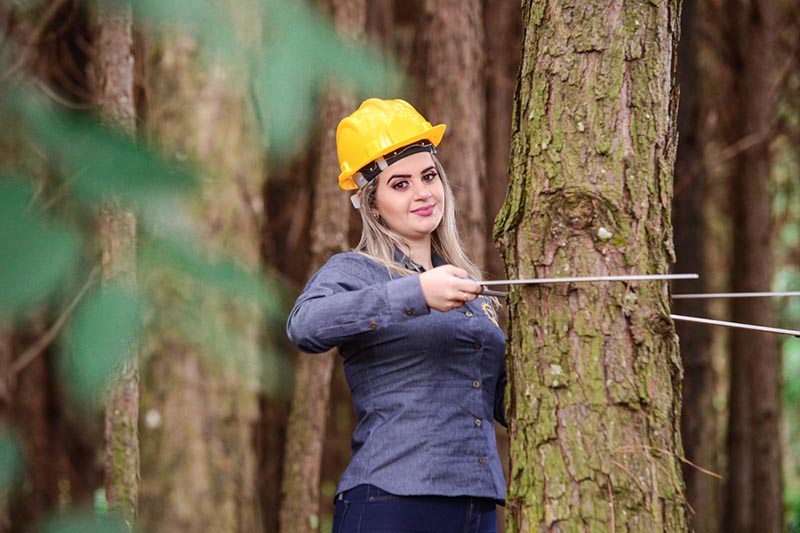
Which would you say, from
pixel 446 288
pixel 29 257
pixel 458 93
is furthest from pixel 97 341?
pixel 458 93

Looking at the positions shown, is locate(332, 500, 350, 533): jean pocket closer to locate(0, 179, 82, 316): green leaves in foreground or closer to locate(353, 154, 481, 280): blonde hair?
locate(353, 154, 481, 280): blonde hair

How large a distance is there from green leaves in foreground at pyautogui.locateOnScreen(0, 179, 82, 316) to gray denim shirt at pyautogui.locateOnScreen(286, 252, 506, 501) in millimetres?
1278

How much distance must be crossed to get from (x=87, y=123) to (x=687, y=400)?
5417 mm

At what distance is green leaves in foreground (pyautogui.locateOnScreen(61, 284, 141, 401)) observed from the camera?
119 centimetres

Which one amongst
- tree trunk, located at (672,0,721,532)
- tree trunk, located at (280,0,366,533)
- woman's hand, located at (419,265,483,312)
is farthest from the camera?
tree trunk, located at (672,0,721,532)

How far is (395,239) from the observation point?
2.79 meters

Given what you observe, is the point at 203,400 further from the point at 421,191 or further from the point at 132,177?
the point at 132,177

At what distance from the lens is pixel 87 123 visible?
1222mm

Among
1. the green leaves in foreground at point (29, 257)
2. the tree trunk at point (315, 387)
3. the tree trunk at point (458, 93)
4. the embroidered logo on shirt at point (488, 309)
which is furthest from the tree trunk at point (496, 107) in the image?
the green leaves in foreground at point (29, 257)

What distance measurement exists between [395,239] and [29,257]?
5.48 feet

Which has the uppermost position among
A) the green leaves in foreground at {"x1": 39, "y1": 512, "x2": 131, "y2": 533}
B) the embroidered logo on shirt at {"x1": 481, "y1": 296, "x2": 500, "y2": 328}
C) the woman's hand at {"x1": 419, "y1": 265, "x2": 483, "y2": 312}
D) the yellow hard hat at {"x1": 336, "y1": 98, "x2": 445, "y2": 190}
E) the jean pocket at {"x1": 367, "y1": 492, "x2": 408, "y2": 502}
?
the yellow hard hat at {"x1": 336, "y1": 98, "x2": 445, "y2": 190}

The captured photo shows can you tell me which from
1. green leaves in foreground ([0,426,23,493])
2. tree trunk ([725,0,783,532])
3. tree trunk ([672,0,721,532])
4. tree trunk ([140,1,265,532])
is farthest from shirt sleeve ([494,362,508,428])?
tree trunk ([725,0,783,532])

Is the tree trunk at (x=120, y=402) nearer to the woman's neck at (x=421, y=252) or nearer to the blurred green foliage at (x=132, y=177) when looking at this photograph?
the woman's neck at (x=421, y=252)

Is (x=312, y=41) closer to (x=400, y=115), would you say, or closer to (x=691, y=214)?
(x=400, y=115)
